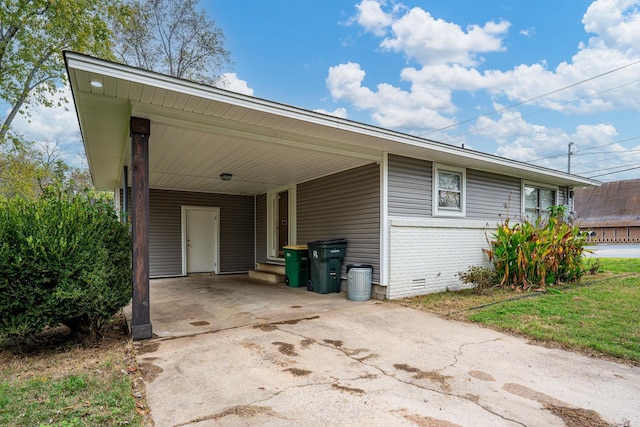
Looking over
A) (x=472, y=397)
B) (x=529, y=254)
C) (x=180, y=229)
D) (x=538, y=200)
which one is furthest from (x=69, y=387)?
(x=538, y=200)

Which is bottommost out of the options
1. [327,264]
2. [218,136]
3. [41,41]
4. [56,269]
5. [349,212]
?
[327,264]

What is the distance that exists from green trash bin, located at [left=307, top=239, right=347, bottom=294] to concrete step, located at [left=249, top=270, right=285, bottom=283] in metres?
1.75

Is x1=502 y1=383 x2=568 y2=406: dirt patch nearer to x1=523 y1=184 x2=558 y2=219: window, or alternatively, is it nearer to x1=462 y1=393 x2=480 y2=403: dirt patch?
x1=462 y1=393 x2=480 y2=403: dirt patch

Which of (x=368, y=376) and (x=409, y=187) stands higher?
(x=409, y=187)

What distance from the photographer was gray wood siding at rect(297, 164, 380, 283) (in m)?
6.52

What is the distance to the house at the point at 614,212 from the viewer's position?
106 feet

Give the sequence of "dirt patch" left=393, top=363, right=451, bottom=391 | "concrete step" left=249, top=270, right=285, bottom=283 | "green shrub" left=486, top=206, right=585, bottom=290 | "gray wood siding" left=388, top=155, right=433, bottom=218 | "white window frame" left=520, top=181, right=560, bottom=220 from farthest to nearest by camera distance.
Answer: "white window frame" left=520, top=181, right=560, bottom=220
"concrete step" left=249, top=270, right=285, bottom=283
"green shrub" left=486, top=206, right=585, bottom=290
"gray wood siding" left=388, top=155, right=433, bottom=218
"dirt patch" left=393, top=363, right=451, bottom=391

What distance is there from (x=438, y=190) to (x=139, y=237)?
5.53 meters

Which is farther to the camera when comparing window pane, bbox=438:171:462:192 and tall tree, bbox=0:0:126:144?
tall tree, bbox=0:0:126:144

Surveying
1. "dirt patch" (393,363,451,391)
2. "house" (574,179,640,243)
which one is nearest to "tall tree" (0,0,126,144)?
"dirt patch" (393,363,451,391)

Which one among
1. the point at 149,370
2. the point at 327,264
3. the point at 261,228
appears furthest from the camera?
the point at 261,228

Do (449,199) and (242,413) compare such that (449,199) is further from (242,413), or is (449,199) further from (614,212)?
(614,212)

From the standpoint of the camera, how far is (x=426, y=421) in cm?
223

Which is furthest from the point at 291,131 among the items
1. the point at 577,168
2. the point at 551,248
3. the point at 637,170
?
the point at 577,168
